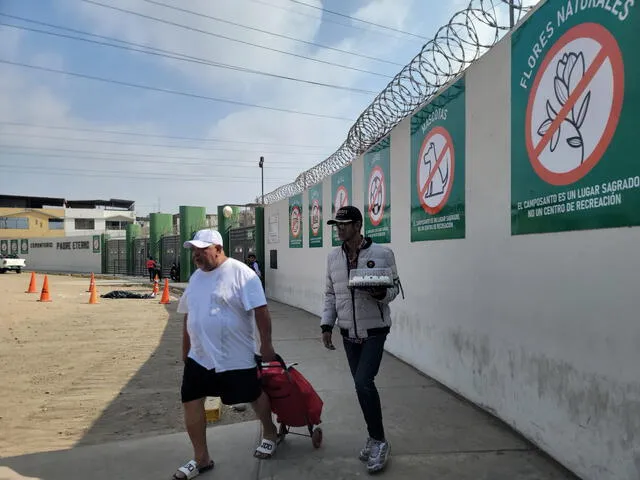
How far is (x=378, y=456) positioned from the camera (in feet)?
10.8

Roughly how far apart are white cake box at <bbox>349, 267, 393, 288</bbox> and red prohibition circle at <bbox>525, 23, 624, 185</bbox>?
1302 millimetres

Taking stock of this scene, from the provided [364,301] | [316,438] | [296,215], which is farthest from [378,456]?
[296,215]

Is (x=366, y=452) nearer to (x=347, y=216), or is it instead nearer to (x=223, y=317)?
(x=223, y=317)

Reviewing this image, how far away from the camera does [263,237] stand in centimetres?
1656

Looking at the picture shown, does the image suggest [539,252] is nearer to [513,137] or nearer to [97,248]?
[513,137]

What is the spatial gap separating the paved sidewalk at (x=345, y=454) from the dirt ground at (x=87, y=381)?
0.45m

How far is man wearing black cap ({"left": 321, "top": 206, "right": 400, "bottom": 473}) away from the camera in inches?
131

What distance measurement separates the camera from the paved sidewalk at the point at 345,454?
3320 mm

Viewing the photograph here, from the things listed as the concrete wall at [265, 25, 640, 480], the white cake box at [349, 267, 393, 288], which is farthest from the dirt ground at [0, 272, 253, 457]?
the concrete wall at [265, 25, 640, 480]

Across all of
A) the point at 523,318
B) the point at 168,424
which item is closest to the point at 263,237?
the point at 168,424

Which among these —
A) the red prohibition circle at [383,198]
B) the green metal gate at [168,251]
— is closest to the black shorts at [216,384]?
the red prohibition circle at [383,198]

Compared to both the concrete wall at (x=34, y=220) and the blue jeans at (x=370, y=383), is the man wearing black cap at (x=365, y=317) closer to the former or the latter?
the blue jeans at (x=370, y=383)

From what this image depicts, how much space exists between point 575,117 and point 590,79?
0.79 ft

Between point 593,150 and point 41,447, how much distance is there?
15.0ft
